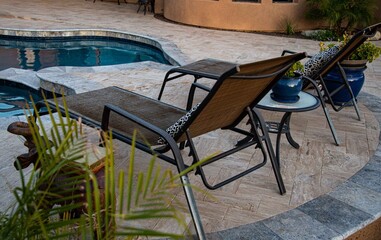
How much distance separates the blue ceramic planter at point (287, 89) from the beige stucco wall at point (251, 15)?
7287 mm

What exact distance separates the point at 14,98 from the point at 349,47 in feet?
14.3

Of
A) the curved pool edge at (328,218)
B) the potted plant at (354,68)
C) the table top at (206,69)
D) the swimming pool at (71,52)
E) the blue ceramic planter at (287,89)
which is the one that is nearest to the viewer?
the curved pool edge at (328,218)

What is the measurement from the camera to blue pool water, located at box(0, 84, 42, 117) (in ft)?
17.5

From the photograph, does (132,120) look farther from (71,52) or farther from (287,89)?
(71,52)

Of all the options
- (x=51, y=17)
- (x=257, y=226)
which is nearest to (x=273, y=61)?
(x=257, y=226)

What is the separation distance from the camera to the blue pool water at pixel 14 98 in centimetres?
532

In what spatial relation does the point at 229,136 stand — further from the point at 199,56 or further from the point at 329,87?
the point at 199,56

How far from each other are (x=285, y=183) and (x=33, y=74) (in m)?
4.55

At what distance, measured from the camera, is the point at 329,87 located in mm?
4434

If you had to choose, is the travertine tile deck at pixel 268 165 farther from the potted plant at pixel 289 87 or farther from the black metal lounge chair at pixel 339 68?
the potted plant at pixel 289 87

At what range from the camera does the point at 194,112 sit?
7.48 ft

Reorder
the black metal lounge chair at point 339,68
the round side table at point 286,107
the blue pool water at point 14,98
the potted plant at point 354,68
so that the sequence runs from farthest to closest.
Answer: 1. the blue pool water at point 14,98
2. the potted plant at point 354,68
3. the black metal lounge chair at point 339,68
4. the round side table at point 286,107

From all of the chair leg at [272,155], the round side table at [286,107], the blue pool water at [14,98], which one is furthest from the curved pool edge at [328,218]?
the blue pool water at [14,98]

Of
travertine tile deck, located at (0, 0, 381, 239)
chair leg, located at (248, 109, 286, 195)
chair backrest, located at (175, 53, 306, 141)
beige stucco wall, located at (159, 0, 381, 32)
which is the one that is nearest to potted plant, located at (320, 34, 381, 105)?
travertine tile deck, located at (0, 0, 381, 239)
